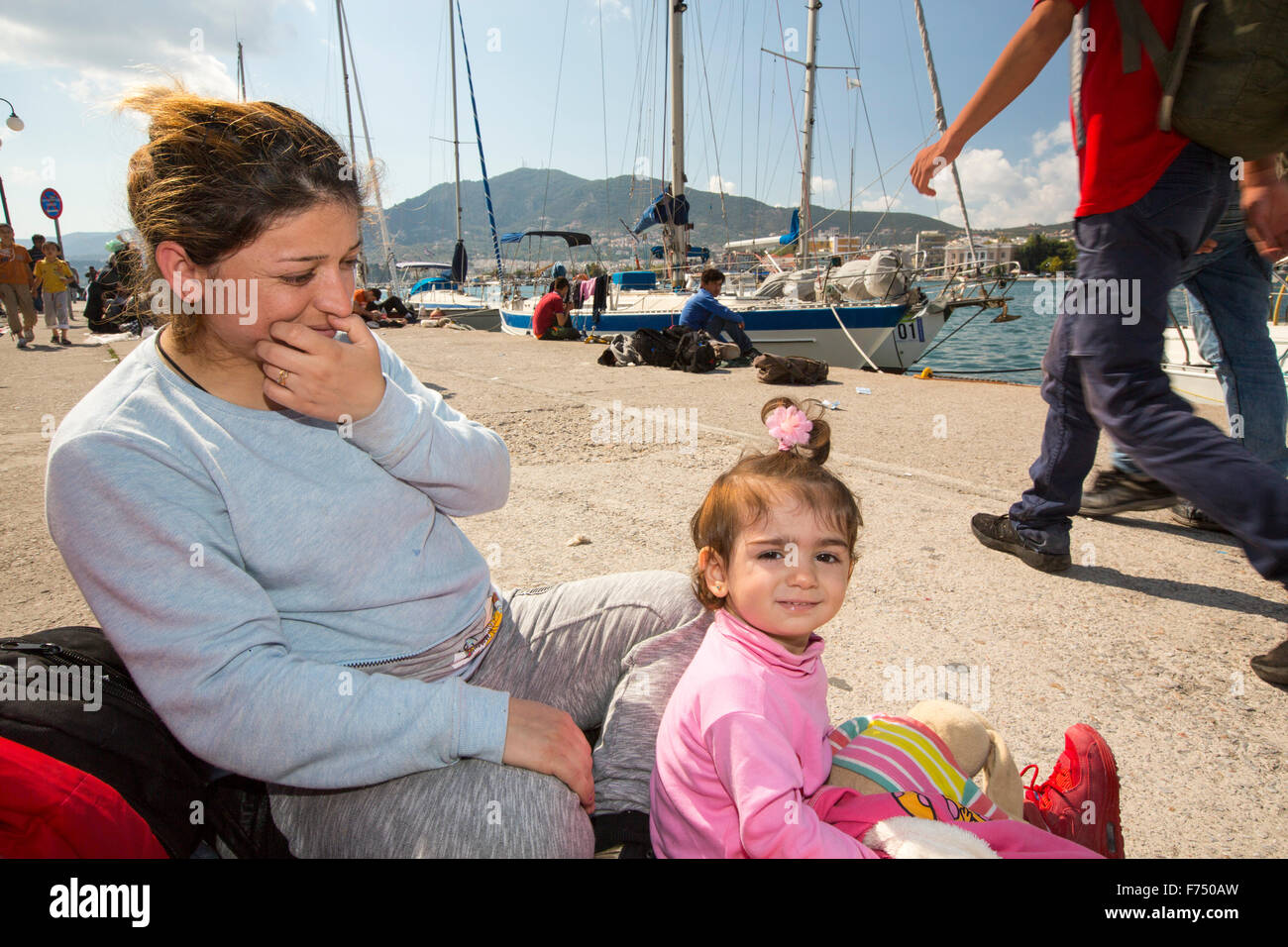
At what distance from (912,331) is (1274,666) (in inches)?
552

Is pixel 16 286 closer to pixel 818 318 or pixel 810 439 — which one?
pixel 818 318

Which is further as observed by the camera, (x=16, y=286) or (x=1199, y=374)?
(x=16, y=286)

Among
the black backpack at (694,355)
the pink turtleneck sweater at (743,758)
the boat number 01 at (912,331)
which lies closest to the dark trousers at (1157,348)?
the pink turtleneck sweater at (743,758)

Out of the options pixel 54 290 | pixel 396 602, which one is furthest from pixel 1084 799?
pixel 54 290

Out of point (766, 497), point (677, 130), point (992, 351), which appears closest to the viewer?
point (766, 497)

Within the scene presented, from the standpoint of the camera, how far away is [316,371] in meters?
1.24

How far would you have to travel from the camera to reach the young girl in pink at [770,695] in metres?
1.29

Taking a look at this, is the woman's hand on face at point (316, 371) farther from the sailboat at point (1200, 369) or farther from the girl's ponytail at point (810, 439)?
the sailboat at point (1200, 369)

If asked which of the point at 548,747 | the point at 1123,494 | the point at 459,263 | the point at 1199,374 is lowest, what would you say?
the point at 548,747

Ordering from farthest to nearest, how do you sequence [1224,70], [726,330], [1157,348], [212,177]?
[726,330] < [1157,348] < [1224,70] < [212,177]

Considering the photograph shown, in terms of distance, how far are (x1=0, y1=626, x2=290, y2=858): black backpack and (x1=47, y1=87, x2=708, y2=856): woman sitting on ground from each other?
0.22 ft
